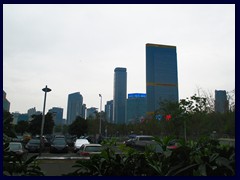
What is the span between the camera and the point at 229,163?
Result: 3764 millimetres

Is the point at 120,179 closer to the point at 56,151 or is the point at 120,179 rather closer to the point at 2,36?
the point at 2,36

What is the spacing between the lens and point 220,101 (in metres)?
24.7

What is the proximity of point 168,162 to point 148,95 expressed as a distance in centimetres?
6125

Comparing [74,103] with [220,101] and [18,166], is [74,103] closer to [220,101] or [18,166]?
[220,101]

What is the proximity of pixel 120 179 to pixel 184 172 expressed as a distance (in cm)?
146

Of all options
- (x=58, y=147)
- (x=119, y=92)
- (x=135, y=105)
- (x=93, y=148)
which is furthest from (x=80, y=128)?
(x=135, y=105)

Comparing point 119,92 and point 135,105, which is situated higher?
point 119,92

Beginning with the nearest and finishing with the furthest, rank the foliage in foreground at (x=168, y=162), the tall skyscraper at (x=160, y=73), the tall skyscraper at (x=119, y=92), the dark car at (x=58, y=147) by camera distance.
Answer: the foliage in foreground at (x=168, y=162), the dark car at (x=58, y=147), the tall skyscraper at (x=160, y=73), the tall skyscraper at (x=119, y=92)

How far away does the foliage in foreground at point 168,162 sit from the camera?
388cm

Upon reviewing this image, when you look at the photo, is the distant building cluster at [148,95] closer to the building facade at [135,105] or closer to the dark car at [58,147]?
the building facade at [135,105]

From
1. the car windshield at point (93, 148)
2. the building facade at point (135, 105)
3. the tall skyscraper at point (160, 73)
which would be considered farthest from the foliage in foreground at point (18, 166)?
the building facade at point (135, 105)

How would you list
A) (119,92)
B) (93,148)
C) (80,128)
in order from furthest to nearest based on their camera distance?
(119,92) < (80,128) < (93,148)

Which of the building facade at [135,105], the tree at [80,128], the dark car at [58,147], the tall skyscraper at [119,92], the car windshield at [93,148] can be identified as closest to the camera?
the car windshield at [93,148]
